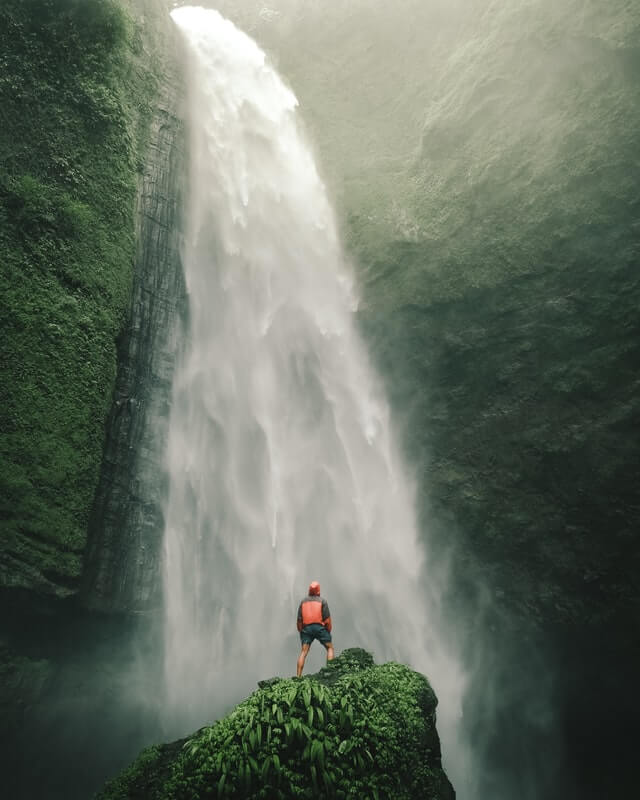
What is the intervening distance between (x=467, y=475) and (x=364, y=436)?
2.88m

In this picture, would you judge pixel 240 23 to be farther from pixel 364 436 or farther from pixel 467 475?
pixel 467 475

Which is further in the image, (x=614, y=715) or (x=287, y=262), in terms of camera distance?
(x=287, y=262)

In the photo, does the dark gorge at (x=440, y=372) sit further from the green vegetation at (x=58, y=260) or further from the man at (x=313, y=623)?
Result: the man at (x=313, y=623)

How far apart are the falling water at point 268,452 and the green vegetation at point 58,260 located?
2175mm

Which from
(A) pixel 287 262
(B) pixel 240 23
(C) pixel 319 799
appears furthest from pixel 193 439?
(B) pixel 240 23

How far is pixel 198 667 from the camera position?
9.05 meters

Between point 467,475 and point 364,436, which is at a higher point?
point 364,436

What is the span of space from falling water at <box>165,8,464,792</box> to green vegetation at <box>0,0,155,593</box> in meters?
2.18

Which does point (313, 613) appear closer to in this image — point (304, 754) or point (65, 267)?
point (304, 754)

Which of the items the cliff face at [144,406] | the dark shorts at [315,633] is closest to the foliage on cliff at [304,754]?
the dark shorts at [315,633]

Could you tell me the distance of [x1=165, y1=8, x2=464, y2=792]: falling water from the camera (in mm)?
9539

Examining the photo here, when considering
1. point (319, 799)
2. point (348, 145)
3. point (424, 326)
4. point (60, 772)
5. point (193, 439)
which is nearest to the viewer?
point (319, 799)

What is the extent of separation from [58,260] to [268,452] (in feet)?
20.2

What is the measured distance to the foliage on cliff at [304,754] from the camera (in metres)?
3.59
